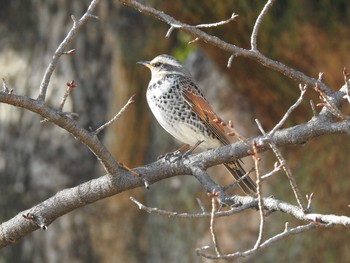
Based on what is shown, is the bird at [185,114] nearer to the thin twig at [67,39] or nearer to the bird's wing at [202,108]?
the bird's wing at [202,108]

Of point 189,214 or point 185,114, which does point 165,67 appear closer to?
point 185,114

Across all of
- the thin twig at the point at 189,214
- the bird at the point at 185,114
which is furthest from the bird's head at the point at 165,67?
the thin twig at the point at 189,214

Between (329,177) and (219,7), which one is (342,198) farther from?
(219,7)

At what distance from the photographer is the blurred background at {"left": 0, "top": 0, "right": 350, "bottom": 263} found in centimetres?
771

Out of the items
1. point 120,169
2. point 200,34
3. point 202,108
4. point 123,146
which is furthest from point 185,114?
point 123,146

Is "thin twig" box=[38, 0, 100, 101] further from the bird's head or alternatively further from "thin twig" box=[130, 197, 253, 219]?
the bird's head

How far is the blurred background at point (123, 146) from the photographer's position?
25.3 ft

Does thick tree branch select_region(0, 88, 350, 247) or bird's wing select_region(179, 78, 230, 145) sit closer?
thick tree branch select_region(0, 88, 350, 247)

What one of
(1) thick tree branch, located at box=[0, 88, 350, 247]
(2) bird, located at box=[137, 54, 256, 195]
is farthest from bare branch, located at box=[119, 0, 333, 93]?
(2) bird, located at box=[137, 54, 256, 195]

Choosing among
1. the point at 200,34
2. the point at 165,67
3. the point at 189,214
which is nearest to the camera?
the point at 189,214

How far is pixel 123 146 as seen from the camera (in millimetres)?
8859

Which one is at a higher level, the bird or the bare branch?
the bird

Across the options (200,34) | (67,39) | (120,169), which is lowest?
(120,169)

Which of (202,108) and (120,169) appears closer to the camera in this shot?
(120,169)
